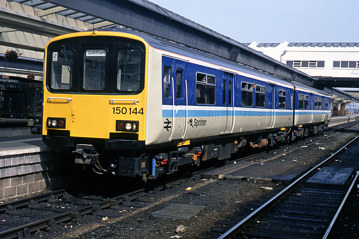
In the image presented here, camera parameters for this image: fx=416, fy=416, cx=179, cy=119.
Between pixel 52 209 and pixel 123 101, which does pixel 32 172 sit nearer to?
pixel 52 209

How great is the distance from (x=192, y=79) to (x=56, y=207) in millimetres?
4233

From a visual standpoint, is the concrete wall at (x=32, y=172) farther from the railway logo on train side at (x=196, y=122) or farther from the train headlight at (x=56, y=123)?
the railway logo on train side at (x=196, y=122)

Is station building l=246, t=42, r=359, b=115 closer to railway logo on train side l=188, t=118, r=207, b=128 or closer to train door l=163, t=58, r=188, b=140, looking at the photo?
railway logo on train side l=188, t=118, r=207, b=128

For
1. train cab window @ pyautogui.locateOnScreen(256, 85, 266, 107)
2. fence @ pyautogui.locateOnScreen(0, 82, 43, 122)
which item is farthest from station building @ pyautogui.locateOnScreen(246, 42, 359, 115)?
fence @ pyautogui.locateOnScreen(0, 82, 43, 122)

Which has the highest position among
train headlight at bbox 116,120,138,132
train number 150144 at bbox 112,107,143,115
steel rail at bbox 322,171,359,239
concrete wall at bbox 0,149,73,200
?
train number 150144 at bbox 112,107,143,115

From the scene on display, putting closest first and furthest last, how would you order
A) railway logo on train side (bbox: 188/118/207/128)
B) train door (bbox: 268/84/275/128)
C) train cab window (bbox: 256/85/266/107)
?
railway logo on train side (bbox: 188/118/207/128), train cab window (bbox: 256/85/266/107), train door (bbox: 268/84/275/128)

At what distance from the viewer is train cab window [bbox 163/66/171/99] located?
8594mm

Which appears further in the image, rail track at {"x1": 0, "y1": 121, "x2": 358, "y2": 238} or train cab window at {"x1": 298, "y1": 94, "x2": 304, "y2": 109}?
train cab window at {"x1": 298, "y1": 94, "x2": 304, "y2": 109}

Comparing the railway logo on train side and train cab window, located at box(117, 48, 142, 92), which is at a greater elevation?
train cab window, located at box(117, 48, 142, 92)

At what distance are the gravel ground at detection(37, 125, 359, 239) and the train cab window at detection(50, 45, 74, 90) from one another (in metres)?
2.93

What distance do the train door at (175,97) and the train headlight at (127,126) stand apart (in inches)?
36.5

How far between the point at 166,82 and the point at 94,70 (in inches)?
58.7

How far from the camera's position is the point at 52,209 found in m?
7.58

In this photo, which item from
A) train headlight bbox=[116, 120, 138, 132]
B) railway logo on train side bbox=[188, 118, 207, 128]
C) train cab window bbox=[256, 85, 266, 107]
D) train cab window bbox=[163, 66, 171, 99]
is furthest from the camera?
train cab window bbox=[256, 85, 266, 107]
